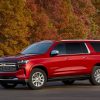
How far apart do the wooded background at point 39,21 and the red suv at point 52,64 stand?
112 feet

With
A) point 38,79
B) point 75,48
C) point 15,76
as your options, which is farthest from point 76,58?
point 15,76

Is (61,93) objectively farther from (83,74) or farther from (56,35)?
(56,35)

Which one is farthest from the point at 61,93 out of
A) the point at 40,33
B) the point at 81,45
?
the point at 40,33

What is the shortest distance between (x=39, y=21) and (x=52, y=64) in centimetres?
4400

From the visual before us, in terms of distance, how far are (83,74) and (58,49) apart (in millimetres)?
1466

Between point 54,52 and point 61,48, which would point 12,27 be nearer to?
point 61,48

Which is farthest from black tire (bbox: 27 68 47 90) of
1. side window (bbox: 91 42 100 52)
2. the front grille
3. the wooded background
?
the wooded background

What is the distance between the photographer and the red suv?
20.0m

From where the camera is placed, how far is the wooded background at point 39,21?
189ft

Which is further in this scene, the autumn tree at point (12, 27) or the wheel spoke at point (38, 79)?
the autumn tree at point (12, 27)

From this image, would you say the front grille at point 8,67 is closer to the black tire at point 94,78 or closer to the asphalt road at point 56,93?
the asphalt road at point 56,93

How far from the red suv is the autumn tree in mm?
34892

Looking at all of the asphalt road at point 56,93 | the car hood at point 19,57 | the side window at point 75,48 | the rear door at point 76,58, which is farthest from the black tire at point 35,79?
the side window at point 75,48

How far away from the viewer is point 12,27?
189 feet
